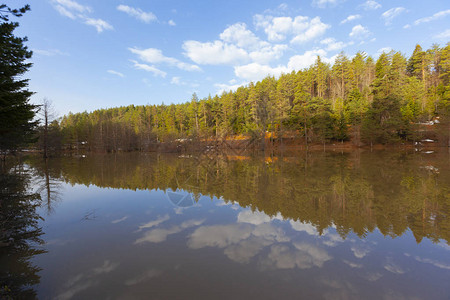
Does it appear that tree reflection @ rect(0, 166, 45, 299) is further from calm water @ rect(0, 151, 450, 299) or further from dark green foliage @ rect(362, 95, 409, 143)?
dark green foliage @ rect(362, 95, 409, 143)

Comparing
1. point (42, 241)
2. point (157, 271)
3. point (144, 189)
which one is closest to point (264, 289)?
point (157, 271)

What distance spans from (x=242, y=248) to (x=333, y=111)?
170 feet

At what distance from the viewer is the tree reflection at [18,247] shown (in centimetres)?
333

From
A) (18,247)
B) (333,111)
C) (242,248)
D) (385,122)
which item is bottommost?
(242,248)

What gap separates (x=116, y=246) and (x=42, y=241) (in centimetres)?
211

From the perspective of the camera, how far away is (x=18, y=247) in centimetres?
477

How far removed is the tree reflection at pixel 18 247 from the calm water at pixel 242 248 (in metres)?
0.04

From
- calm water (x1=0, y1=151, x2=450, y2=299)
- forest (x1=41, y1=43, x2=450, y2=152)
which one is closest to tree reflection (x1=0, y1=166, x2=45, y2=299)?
calm water (x1=0, y1=151, x2=450, y2=299)

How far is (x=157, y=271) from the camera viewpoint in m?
3.84

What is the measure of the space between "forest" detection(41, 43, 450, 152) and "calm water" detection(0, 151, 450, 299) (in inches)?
1515

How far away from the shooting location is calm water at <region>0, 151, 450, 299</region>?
10.9 feet

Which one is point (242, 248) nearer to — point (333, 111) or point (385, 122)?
point (385, 122)

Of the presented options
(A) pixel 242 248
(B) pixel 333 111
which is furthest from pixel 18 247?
(B) pixel 333 111

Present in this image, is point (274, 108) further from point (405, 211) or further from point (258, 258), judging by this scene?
point (258, 258)
